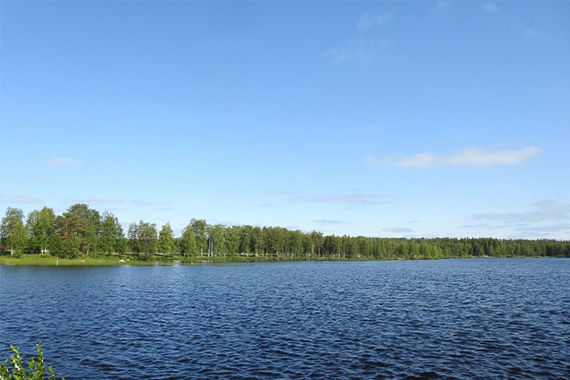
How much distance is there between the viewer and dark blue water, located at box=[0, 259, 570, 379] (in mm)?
27922

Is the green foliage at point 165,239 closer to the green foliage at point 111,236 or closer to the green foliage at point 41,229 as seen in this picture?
the green foliage at point 111,236

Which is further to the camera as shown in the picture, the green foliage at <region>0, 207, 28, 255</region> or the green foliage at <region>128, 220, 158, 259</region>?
the green foliage at <region>128, 220, 158, 259</region>

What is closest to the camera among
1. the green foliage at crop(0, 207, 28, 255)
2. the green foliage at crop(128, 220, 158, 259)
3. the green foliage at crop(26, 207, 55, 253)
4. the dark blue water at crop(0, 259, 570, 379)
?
the dark blue water at crop(0, 259, 570, 379)

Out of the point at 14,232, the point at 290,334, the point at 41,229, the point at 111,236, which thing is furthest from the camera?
the point at 111,236

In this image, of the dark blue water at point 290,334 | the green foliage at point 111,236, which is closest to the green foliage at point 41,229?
the green foliage at point 111,236

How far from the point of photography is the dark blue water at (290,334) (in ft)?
91.6

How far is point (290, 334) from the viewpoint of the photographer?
3800 cm

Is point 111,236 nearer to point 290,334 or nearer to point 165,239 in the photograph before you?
point 165,239

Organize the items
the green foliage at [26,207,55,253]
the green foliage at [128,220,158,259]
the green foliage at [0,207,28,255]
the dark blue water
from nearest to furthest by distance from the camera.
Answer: the dark blue water
the green foliage at [0,207,28,255]
the green foliage at [26,207,55,253]
the green foliage at [128,220,158,259]

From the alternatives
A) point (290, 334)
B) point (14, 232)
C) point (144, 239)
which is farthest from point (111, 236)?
point (290, 334)

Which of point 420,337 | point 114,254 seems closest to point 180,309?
point 420,337

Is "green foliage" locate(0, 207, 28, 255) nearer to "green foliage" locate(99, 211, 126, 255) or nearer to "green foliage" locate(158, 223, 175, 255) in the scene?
"green foliage" locate(99, 211, 126, 255)

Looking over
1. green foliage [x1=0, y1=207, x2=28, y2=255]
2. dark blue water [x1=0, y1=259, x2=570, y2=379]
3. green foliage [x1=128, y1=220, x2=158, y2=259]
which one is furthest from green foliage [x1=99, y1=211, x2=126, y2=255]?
dark blue water [x1=0, y1=259, x2=570, y2=379]

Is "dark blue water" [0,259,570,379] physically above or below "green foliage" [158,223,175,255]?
below
